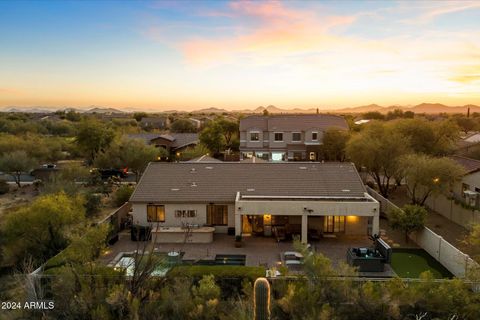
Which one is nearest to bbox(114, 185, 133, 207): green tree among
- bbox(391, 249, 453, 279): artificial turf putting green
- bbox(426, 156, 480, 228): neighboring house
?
bbox(391, 249, 453, 279): artificial turf putting green

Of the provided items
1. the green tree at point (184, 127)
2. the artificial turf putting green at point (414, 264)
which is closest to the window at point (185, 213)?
the artificial turf putting green at point (414, 264)

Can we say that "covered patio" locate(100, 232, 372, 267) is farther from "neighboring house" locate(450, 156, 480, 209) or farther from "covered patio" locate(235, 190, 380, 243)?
"neighboring house" locate(450, 156, 480, 209)

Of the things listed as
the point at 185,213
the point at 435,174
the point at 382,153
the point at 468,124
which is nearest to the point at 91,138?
the point at 185,213

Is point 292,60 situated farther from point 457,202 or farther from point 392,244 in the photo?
point 392,244

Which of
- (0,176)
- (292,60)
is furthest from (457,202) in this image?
(0,176)

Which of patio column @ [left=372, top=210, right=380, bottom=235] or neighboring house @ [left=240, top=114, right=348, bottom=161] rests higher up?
neighboring house @ [left=240, top=114, right=348, bottom=161]

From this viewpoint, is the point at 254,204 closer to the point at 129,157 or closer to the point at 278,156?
the point at 129,157
